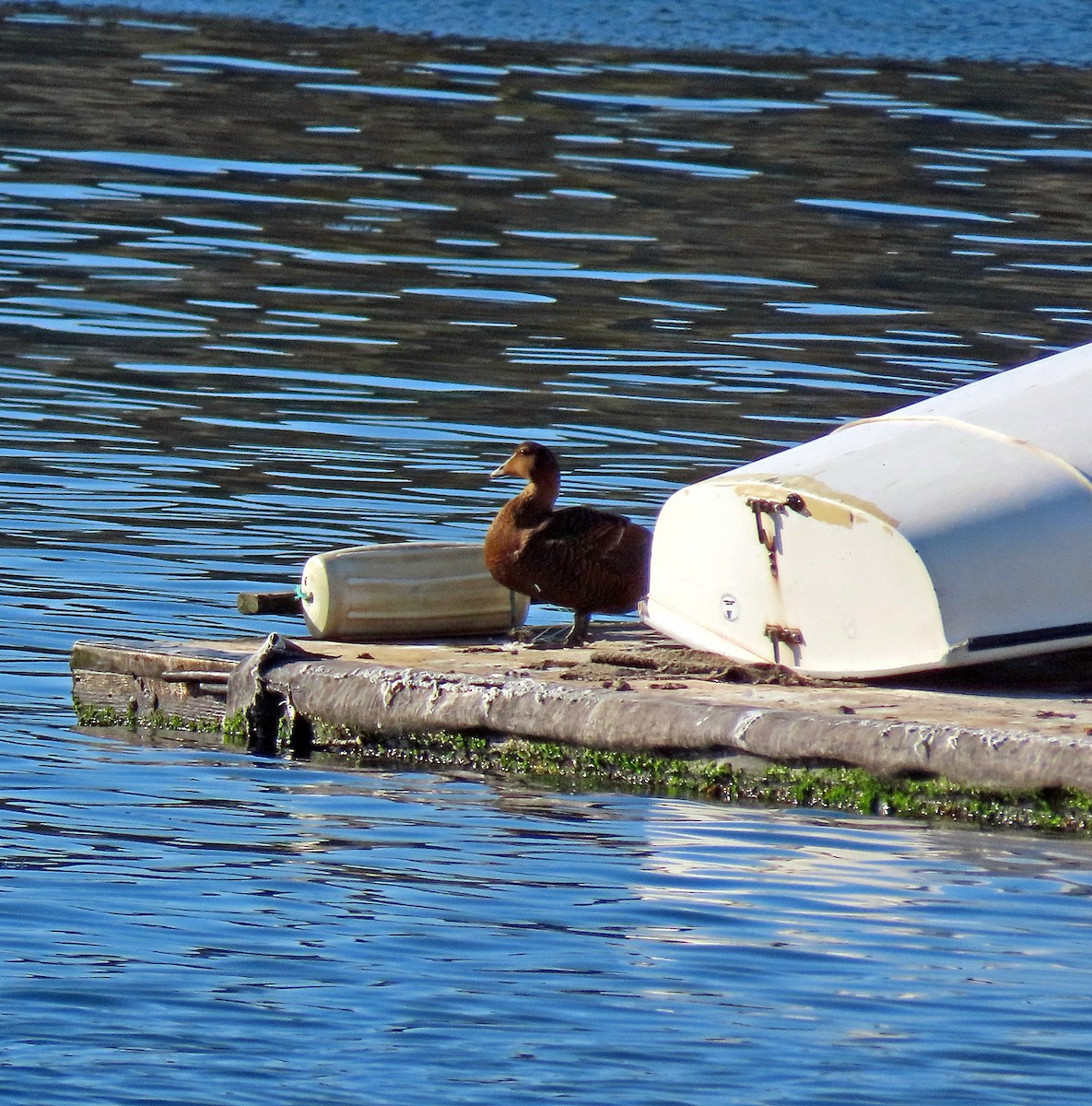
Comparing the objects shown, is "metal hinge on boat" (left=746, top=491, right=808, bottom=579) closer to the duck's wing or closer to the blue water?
the duck's wing

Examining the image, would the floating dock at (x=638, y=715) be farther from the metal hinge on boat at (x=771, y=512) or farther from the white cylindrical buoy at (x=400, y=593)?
the metal hinge on boat at (x=771, y=512)

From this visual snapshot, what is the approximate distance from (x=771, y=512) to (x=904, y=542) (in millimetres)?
756

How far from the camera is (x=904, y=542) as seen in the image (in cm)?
993

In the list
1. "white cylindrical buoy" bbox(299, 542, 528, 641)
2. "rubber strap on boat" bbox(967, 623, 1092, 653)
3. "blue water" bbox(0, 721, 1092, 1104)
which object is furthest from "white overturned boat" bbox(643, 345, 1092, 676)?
"blue water" bbox(0, 721, 1092, 1104)

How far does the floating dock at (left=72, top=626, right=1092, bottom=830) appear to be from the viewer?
9.28 meters

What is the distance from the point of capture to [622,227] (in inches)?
973

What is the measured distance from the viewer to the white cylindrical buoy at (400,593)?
1159 centimetres

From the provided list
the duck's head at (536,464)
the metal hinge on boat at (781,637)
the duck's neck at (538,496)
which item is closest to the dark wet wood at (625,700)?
the metal hinge on boat at (781,637)

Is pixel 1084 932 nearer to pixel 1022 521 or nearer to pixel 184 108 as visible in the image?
pixel 1022 521

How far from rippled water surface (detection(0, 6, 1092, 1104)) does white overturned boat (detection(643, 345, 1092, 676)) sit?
1.13 metres

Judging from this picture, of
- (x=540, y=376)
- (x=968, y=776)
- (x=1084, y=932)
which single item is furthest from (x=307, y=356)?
(x=1084, y=932)

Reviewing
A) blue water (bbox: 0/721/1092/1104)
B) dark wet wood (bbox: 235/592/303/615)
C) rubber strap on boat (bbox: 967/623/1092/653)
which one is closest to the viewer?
blue water (bbox: 0/721/1092/1104)

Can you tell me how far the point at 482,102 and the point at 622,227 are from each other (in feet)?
20.3

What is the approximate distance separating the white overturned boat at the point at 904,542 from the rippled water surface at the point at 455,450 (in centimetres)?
113
